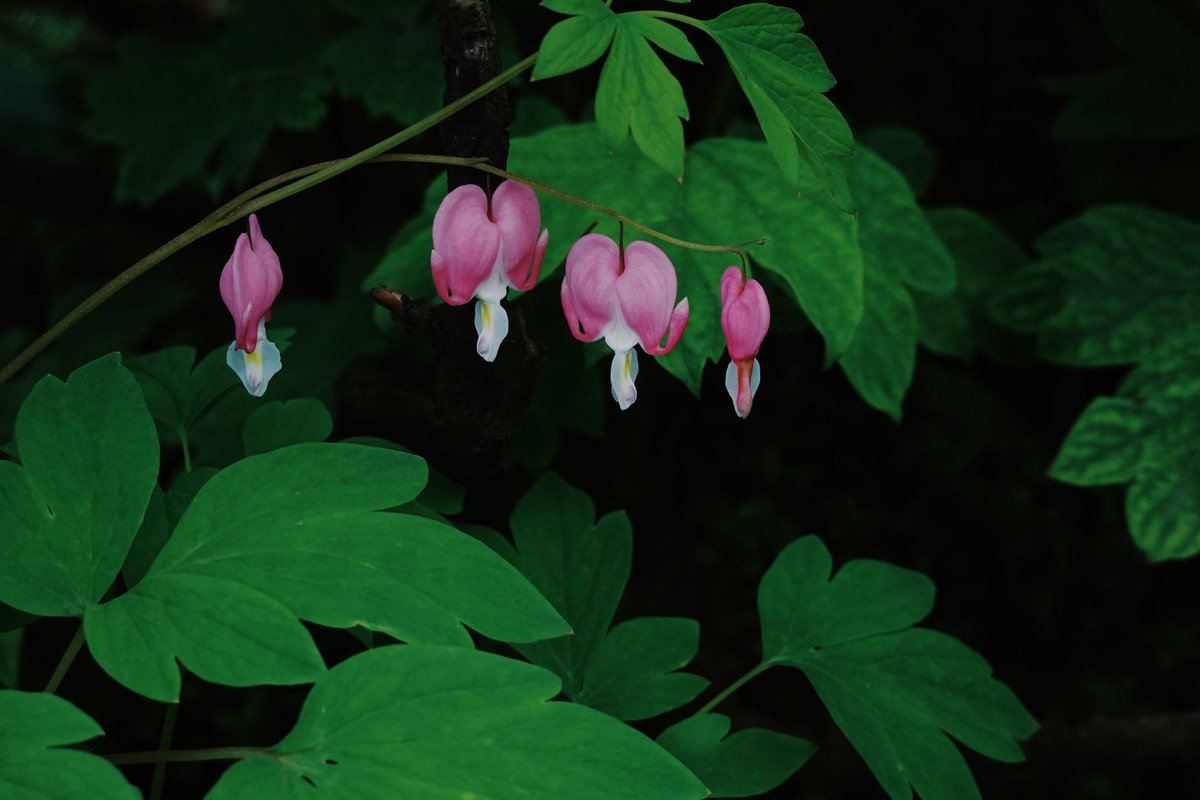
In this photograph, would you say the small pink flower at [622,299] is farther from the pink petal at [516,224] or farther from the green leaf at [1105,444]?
the green leaf at [1105,444]

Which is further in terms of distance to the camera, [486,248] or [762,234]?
[762,234]

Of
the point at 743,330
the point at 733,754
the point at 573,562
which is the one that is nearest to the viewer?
the point at 743,330

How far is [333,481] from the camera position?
2.95ft

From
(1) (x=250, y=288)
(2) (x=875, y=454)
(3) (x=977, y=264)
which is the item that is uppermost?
(1) (x=250, y=288)

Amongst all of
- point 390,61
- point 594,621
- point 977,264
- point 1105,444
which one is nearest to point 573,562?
point 594,621

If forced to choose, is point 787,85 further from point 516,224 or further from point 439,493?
point 439,493

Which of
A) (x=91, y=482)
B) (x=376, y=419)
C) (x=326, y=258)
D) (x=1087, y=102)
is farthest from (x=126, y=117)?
(x=1087, y=102)

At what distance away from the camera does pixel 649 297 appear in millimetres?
927

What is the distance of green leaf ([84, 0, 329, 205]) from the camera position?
1.90m

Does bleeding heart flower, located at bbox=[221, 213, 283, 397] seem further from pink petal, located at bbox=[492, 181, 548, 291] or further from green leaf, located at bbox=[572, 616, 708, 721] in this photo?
green leaf, located at bbox=[572, 616, 708, 721]

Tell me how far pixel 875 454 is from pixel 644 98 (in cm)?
146

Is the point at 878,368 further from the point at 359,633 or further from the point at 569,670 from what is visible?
the point at 359,633

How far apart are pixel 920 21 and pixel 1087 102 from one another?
538 millimetres

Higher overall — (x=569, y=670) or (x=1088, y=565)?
(x=569, y=670)
